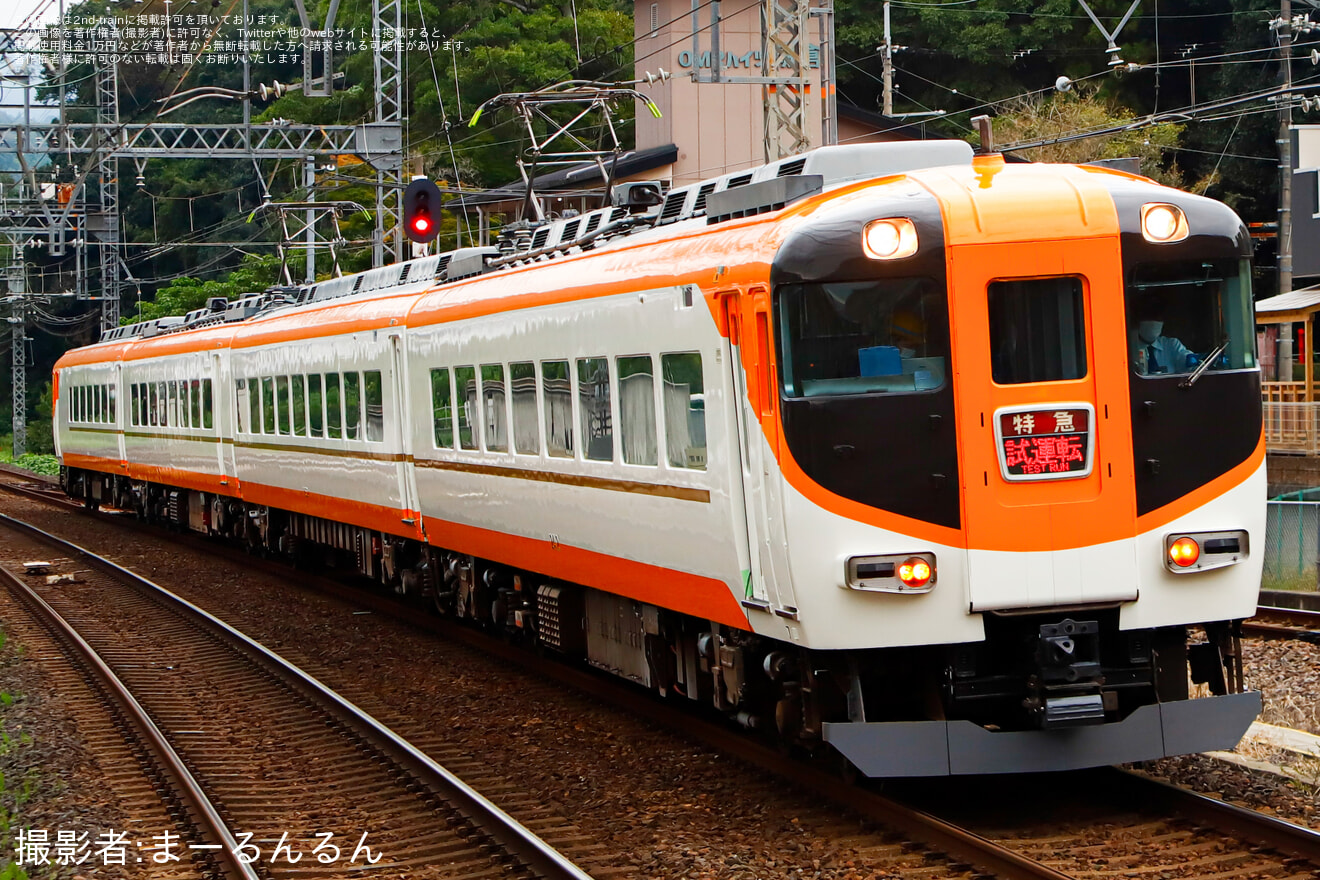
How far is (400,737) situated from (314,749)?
0.49 metres

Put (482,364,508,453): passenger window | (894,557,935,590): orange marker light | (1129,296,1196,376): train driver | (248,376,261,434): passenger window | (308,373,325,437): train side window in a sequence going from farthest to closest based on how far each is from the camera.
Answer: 1. (248,376,261,434): passenger window
2. (308,373,325,437): train side window
3. (482,364,508,453): passenger window
4. (1129,296,1196,376): train driver
5. (894,557,935,590): orange marker light

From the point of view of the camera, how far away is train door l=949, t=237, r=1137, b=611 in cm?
689

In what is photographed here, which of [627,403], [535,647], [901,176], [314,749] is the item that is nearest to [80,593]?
[535,647]

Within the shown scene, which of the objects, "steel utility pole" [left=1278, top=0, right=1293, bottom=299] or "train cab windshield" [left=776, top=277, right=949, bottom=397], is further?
"steel utility pole" [left=1278, top=0, right=1293, bottom=299]

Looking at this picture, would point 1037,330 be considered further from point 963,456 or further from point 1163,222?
point 1163,222

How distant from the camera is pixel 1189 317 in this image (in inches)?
284

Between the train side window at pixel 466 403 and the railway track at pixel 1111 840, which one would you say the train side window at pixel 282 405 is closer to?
the train side window at pixel 466 403

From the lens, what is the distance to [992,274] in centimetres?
701

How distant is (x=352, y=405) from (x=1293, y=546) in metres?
8.49

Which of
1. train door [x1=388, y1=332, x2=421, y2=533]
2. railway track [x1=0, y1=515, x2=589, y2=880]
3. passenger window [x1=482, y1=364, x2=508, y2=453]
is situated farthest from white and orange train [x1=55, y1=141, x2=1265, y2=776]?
train door [x1=388, y1=332, x2=421, y2=533]

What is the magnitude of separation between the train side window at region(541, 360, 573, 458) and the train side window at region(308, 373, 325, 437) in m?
6.69

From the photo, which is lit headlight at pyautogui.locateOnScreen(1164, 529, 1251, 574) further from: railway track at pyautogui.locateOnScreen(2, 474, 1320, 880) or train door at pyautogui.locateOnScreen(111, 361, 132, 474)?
train door at pyautogui.locateOnScreen(111, 361, 132, 474)

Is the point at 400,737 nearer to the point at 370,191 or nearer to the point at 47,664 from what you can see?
the point at 47,664

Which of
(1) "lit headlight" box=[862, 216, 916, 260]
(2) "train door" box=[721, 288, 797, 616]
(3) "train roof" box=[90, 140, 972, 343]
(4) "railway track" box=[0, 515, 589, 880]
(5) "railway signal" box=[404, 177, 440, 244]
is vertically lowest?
(4) "railway track" box=[0, 515, 589, 880]
